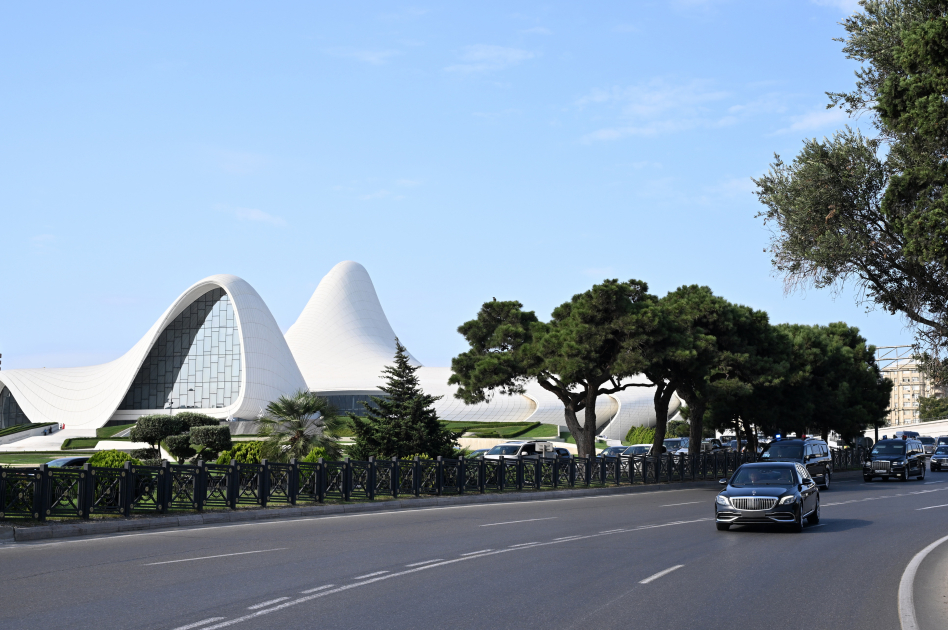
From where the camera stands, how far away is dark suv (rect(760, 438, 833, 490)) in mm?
31406

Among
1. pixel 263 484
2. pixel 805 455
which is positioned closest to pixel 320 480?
pixel 263 484

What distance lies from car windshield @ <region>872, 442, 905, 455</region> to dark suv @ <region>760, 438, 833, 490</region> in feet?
27.9

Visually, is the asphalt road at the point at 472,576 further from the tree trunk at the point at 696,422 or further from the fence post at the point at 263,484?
the tree trunk at the point at 696,422

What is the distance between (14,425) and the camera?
85188mm

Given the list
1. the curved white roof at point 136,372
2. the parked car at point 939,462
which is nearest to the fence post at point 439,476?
the parked car at point 939,462

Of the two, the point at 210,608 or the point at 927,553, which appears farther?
the point at 927,553

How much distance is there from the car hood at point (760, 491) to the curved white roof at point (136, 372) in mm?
66170

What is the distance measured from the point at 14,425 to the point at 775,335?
73864mm

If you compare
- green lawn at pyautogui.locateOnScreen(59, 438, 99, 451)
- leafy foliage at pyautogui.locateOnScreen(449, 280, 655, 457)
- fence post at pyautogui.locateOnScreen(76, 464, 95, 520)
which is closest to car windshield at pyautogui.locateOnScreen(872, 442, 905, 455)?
leafy foliage at pyautogui.locateOnScreen(449, 280, 655, 457)

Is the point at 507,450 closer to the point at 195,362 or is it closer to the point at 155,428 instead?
the point at 155,428

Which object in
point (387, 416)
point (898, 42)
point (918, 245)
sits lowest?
point (387, 416)

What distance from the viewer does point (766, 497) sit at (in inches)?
634

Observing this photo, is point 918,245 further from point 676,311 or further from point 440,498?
point 676,311

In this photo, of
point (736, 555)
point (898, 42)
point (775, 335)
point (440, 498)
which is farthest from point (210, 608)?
point (775, 335)
